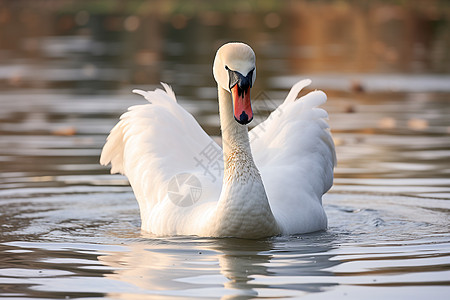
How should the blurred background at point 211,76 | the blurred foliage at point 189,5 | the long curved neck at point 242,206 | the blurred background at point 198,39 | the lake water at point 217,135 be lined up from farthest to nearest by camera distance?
1. the blurred foliage at point 189,5
2. the blurred background at point 198,39
3. the blurred background at point 211,76
4. the long curved neck at point 242,206
5. the lake water at point 217,135

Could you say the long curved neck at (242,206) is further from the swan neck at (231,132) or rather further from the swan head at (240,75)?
the swan head at (240,75)

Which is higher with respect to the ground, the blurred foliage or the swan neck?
the blurred foliage

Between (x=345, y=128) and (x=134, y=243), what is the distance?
6.53m

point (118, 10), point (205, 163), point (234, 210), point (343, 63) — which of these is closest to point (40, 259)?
point (234, 210)

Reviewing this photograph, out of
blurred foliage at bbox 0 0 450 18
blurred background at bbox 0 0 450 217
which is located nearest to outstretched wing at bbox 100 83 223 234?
blurred background at bbox 0 0 450 217

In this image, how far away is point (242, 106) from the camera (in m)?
7.27

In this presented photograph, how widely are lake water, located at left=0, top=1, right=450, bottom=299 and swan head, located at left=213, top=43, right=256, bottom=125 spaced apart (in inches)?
40.4

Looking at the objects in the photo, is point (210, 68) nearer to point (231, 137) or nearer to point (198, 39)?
point (198, 39)

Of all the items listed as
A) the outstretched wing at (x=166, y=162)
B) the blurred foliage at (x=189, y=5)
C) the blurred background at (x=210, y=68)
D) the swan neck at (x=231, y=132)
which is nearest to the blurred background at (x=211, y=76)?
the blurred background at (x=210, y=68)

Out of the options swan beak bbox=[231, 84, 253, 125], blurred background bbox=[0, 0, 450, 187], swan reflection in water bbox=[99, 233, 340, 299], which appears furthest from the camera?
blurred background bbox=[0, 0, 450, 187]

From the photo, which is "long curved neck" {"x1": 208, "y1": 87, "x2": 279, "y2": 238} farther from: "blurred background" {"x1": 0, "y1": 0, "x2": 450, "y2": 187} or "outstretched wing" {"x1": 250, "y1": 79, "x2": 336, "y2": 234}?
"blurred background" {"x1": 0, "y1": 0, "x2": 450, "y2": 187}

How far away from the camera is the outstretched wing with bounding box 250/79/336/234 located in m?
8.17

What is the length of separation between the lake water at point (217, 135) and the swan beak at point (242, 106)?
3.19 feet

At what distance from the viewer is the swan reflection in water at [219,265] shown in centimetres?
625
